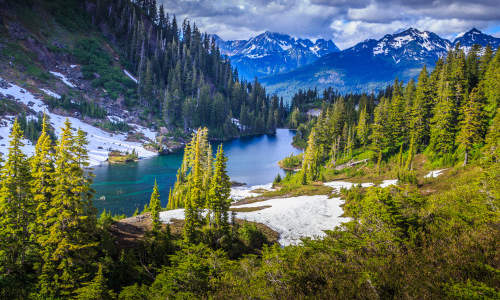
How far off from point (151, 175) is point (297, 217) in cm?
4602

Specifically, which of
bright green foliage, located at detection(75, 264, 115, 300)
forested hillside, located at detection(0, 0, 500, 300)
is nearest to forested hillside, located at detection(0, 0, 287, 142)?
forested hillside, located at detection(0, 0, 500, 300)

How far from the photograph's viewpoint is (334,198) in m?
34.6

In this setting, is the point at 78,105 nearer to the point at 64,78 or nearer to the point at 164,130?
the point at 64,78

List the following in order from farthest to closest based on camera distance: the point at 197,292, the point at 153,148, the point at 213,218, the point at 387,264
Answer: the point at 153,148, the point at 213,218, the point at 197,292, the point at 387,264

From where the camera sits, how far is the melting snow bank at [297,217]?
24219mm

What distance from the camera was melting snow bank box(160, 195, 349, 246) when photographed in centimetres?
2422

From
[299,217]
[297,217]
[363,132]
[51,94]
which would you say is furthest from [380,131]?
[51,94]

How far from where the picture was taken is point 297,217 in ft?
92.3

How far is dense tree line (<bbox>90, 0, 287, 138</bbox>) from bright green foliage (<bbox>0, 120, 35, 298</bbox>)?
9735 centimetres

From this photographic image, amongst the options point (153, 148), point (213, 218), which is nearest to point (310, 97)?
point (153, 148)

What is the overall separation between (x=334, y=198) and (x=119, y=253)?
25552 mm

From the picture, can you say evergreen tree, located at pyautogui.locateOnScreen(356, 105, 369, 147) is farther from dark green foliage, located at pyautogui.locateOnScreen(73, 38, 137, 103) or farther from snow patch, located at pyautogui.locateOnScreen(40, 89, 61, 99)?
snow patch, located at pyautogui.locateOnScreen(40, 89, 61, 99)

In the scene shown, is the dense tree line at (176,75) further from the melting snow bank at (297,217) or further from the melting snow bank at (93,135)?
the melting snow bank at (297,217)

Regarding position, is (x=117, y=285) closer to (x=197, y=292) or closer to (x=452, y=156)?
(x=197, y=292)
